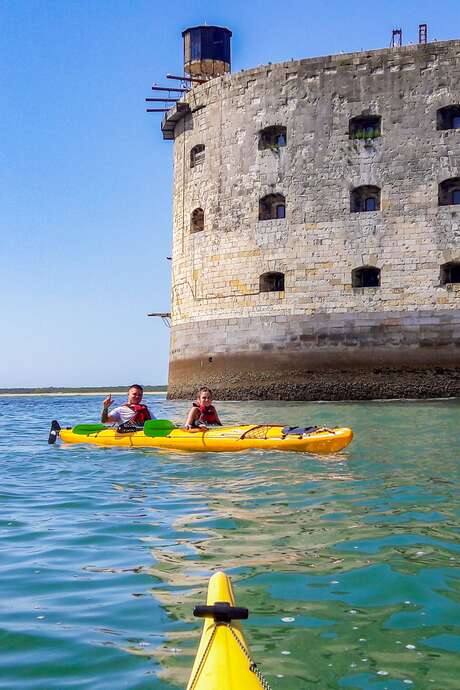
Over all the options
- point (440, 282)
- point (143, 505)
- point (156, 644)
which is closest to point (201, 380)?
point (440, 282)

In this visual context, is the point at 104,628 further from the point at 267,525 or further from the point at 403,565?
the point at 267,525

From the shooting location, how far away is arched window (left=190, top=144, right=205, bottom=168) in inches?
940

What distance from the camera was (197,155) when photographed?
949 inches

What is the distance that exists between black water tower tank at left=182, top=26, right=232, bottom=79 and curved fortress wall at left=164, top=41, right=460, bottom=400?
160 inches

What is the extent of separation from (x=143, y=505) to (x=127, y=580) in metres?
2.31

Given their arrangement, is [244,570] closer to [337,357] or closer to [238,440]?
[238,440]

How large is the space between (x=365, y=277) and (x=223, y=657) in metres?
19.0

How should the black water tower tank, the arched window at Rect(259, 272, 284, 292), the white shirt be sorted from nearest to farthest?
the white shirt → the arched window at Rect(259, 272, 284, 292) → the black water tower tank

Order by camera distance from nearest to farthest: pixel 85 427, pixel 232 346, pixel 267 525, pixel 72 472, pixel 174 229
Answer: pixel 267 525, pixel 72 472, pixel 85 427, pixel 232 346, pixel 174 229

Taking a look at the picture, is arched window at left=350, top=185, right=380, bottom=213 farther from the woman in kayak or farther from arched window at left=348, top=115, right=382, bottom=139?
the woman in kayak

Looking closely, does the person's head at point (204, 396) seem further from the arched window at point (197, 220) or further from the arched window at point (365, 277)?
the arched window at point (197, 220)

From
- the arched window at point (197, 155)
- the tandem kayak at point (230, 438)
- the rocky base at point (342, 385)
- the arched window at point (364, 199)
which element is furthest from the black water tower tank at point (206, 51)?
the tandem kayak at point (230, 438)

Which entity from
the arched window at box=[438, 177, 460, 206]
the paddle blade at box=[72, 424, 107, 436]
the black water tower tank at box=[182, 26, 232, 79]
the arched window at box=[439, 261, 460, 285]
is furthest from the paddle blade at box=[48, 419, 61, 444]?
the black water tower tank at box=[182, 26, 232, 79]

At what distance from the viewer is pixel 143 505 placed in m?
6.62
